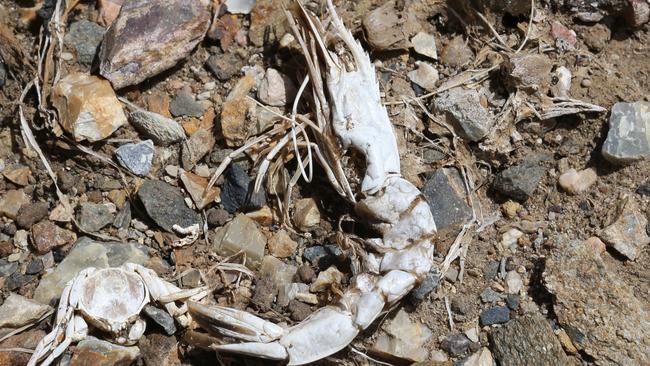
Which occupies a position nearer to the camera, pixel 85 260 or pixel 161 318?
pixel 161 318

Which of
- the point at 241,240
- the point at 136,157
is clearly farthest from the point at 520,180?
the point at 136,157

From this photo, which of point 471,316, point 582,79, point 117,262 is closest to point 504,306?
point 471,316

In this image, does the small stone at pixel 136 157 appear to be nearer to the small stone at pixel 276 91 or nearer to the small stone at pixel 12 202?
the small stone at pixel 12 202

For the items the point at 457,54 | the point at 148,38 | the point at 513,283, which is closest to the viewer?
the point at 513,283

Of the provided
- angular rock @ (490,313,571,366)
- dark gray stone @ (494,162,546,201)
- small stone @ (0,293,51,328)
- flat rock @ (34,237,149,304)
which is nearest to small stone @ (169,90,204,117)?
flat rock @ (34,237,149,304)

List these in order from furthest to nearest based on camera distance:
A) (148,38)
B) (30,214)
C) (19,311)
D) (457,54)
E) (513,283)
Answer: (457,54), (148,38), (30,214), (513,283), (19,311)

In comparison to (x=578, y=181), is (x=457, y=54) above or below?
above

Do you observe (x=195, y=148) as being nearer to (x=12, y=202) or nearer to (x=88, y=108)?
(x=88, y=108)

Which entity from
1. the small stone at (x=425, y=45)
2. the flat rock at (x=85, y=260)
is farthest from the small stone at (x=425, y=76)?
the flat rock at (x=85, y=260)
